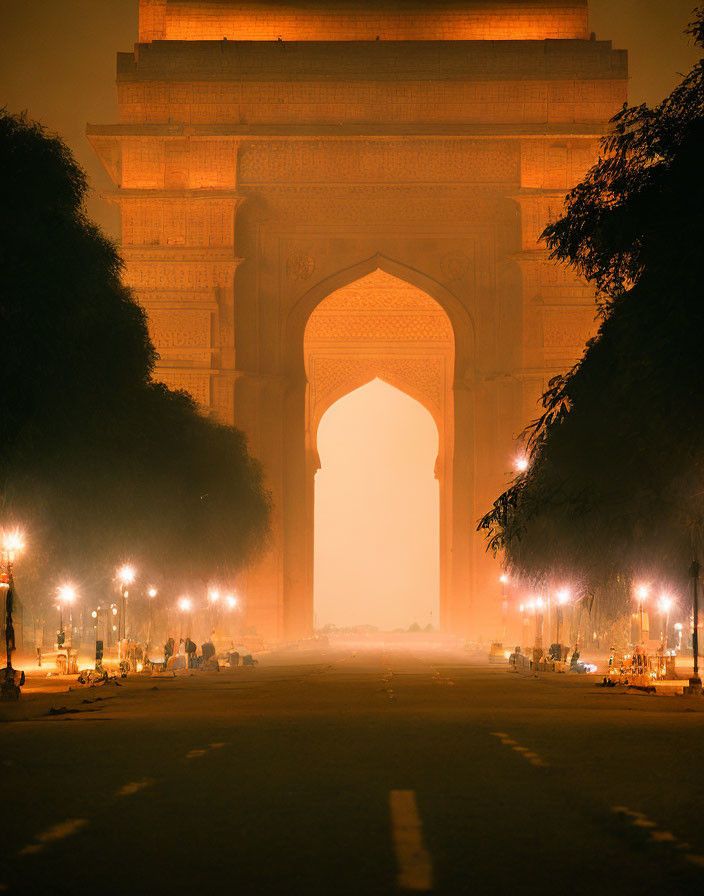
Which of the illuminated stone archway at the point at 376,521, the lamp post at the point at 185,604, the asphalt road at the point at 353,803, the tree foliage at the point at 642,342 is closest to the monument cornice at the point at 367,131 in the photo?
the lamp post at the point at 185,604

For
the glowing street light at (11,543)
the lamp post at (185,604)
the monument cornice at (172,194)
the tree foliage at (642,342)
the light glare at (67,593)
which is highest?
the monument cornice at (172,194)

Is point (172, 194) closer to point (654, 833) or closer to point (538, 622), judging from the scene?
point (538, 622)

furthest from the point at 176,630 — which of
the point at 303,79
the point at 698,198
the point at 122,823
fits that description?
the point at 122,823

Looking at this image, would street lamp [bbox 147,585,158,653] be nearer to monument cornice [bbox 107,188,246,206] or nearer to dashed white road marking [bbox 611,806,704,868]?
monument cornice [bbox 107,188,246,206]

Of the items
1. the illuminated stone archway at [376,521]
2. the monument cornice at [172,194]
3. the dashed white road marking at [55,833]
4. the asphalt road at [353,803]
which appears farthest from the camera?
the illuminated stone archway at [376,521]

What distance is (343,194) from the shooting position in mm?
64250

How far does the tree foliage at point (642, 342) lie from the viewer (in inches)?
587

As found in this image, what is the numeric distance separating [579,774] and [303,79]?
183 ft

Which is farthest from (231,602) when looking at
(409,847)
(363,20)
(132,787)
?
(409,847)

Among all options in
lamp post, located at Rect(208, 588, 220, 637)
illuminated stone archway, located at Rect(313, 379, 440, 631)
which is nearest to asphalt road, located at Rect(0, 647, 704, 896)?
lamp post, located at Rect(208, 588, 220, 637)

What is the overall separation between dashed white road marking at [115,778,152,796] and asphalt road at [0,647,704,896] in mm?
64

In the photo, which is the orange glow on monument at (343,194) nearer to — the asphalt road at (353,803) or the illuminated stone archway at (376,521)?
the asphalt road at (353,803)

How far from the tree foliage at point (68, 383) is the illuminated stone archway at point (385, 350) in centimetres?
4999

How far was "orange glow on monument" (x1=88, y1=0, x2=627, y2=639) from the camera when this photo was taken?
205 feet
